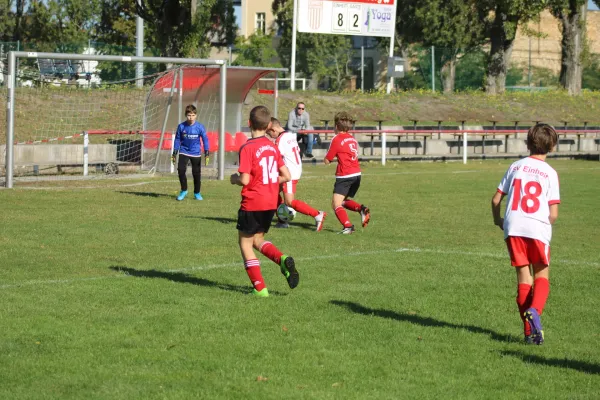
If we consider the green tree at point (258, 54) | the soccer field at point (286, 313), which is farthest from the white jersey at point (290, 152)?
the green tree at point (258, 54)

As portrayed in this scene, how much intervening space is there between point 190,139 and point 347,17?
2491 cm

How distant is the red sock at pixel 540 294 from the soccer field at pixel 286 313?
313 mm

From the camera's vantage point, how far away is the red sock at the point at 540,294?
284 inches

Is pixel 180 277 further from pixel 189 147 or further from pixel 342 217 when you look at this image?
pixel 189 147

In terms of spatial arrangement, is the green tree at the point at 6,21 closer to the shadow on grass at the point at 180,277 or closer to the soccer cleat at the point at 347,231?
the soccer cleat at the point at 347,231

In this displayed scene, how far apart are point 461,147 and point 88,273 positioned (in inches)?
980

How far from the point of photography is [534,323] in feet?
23.2

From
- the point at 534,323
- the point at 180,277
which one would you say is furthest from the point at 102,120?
the point at 534,323

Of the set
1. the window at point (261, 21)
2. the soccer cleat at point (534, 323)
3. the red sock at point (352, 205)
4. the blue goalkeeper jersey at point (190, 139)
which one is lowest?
the soccer cleat at point (534, 323)

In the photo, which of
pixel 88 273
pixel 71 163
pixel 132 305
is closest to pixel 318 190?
pixel 71 163

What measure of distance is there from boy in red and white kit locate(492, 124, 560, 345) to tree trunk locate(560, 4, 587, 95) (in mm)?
43204

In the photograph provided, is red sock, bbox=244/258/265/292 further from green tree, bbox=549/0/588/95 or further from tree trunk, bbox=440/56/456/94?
tree trunk, bbox=440/56/456/94

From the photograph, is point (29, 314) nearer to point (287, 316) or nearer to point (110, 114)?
point (287, 316)

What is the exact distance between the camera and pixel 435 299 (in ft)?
29.3
